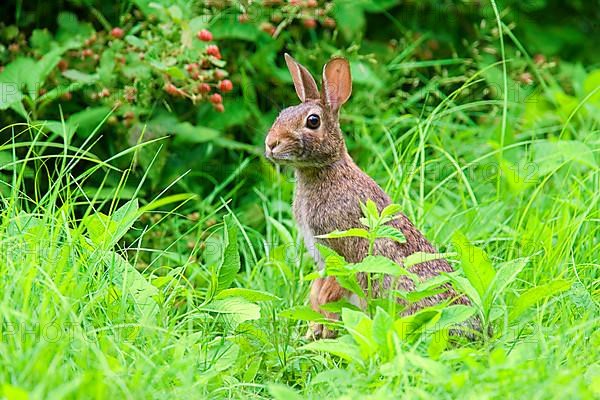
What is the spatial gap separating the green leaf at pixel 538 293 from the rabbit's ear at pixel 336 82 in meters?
1.10

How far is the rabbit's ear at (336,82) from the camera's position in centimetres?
393

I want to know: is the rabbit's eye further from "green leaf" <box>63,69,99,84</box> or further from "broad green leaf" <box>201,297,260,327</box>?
"green leaf" <box>63,69,99,84</box>

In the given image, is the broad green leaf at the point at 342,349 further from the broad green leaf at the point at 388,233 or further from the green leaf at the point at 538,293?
the green leaf at the point at 538,293

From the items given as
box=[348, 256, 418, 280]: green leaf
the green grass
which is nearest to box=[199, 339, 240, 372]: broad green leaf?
the green grass

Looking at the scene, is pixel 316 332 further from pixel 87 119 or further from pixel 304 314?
pixel 87 119

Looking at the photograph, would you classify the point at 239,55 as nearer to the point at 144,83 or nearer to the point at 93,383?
the point at 144,83

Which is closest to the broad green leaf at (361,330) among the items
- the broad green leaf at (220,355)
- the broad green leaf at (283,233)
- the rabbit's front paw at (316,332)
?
the broad green leaf at (220,355)

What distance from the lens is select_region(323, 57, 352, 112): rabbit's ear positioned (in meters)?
3.93

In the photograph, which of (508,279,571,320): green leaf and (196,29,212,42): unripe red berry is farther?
(196,29,212,42): unripe red berry

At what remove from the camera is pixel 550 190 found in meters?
5.04

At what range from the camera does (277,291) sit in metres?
4.18

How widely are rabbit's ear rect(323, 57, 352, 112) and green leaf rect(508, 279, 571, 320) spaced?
1103 millimetres

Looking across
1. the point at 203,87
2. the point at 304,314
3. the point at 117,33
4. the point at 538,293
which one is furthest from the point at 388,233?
the point at 117,33

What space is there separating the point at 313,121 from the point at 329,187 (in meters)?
0.28
